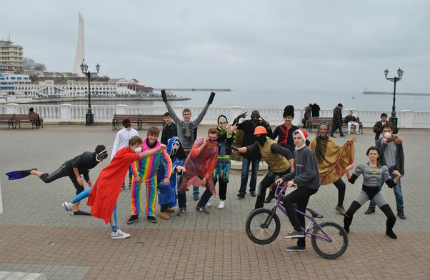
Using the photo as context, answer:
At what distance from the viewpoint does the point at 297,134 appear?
220 inches

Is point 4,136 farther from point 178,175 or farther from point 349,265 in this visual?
point 349,265

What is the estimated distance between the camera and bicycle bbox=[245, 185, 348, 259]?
17.5ft

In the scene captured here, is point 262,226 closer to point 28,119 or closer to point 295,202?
point 295,202

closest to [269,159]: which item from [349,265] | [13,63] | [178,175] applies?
[178,175]

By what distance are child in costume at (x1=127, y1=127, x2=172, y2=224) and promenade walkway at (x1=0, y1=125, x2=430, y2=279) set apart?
33cm

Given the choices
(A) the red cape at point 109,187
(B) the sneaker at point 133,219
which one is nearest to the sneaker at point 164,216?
(B) the sneaker at point 133,219

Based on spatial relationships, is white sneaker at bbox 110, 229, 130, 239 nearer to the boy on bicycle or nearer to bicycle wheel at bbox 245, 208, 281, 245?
bicycle wheel at bbox 245, 208, 281, 245

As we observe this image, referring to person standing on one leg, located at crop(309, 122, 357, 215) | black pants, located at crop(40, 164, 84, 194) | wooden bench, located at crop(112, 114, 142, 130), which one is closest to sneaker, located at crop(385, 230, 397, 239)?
person standing on one leg, located at crop(309, 122, 357, 215)

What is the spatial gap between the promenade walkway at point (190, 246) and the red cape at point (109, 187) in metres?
0.48

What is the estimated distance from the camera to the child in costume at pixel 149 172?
21.4 ft

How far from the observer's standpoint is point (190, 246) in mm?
5707

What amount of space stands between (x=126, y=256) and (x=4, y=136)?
15.4 meters

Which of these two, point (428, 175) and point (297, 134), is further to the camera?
point (428, 175)

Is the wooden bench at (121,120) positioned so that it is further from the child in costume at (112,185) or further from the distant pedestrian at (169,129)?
the child in costume at (112,185)
